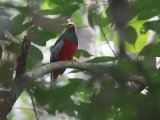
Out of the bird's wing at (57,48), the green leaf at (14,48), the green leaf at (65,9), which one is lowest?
the bird's wing at (57,48)

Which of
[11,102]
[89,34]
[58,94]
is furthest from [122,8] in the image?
[89,34]

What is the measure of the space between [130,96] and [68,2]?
54.8 inches

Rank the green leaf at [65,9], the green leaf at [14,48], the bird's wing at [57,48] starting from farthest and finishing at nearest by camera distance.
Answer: the bird's wing at [57,48], the green leaf at [65,9], the green leaf at [14,48]

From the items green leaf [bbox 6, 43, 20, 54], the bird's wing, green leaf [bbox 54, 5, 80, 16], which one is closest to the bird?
the bird's wing

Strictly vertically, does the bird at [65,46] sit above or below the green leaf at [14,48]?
below

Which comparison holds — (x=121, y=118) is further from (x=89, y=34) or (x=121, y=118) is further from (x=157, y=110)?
(x=89, y=34)

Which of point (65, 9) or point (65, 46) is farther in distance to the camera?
point (65, 46)

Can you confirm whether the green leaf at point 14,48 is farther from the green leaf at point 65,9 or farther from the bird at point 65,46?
the bird at point 65,46

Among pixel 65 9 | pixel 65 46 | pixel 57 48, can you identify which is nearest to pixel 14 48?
pixel 65 9

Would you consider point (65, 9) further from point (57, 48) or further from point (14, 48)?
point (57, 48)

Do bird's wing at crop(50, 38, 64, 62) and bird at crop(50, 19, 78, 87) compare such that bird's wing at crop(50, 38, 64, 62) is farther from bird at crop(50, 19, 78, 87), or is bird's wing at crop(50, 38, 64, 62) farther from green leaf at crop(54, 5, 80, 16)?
green leaf at crop(54, 5, 80, 16)

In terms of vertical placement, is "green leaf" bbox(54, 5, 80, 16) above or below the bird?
above

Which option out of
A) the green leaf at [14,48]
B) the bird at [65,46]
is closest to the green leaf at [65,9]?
the green leaf at [14,48]

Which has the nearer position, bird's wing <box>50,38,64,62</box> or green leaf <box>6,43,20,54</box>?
green leaf <box>6,43,20,54</box>
